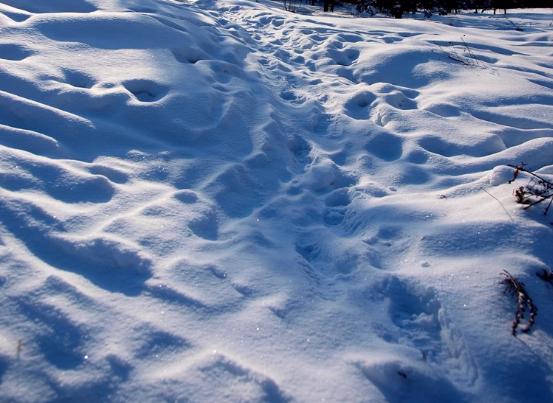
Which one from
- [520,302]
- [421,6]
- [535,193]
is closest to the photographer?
[520,302]

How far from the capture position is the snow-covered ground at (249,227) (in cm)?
167

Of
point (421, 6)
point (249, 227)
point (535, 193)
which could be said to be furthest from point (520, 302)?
point (421, 6)

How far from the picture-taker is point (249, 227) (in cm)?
253

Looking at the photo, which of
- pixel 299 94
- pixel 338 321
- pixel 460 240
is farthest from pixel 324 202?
pixel 299 94

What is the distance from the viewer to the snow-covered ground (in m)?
1.67

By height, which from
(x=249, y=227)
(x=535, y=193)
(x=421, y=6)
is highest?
(x=421, y=6)

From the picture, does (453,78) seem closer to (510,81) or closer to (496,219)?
(510,81)

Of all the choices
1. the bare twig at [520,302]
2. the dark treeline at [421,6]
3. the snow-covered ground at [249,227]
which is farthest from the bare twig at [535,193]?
the dark treeline at [421,6]

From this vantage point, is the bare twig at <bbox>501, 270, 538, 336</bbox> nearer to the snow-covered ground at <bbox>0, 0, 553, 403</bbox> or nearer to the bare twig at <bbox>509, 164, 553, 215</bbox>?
the snow-covered ground at <bbox>0, 0, 553, 403</bbox>

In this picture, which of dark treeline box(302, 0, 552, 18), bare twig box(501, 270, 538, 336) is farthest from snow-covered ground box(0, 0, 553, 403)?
dark treeline box(302, 0, 552, 18)

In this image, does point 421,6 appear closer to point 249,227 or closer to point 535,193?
point 535,193

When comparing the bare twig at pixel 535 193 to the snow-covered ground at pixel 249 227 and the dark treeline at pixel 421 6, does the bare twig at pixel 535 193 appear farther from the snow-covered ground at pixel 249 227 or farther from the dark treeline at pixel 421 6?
the dark treeline at pixel 421 6

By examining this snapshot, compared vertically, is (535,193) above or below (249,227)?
above

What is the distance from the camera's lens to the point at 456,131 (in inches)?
144
